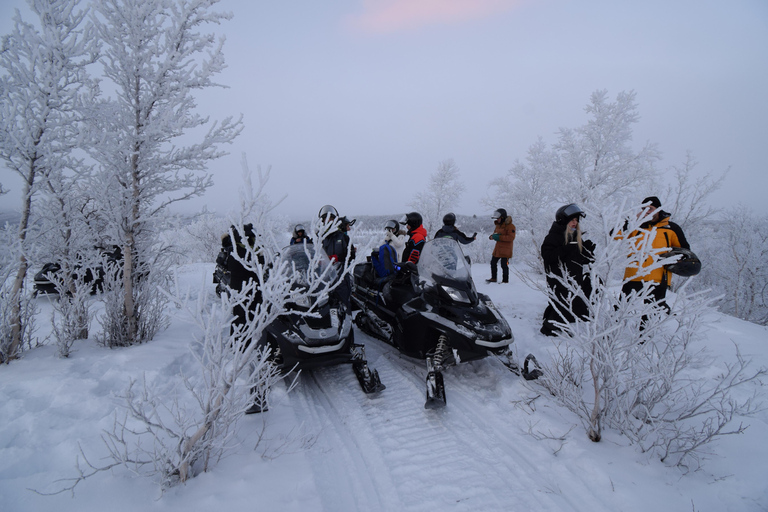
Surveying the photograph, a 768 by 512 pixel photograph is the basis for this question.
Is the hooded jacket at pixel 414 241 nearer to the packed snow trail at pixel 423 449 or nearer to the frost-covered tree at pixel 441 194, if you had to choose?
the packed snow trail at pixel 423 449

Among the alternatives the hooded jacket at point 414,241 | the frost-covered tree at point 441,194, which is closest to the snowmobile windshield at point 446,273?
the hooded jacket at point 414,241

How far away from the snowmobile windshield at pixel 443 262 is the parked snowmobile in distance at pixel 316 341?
4.01 ft

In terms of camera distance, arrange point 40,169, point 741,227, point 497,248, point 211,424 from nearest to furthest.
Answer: point 211,424 → point 40,169 → point 497,248 → point 741,227

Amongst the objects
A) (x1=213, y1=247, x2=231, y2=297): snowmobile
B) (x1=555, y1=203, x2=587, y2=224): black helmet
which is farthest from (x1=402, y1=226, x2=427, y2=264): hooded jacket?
(x1=213, y1=247, x2=231, y2=297): snowmobile

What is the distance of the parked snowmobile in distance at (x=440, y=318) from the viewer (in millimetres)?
3457

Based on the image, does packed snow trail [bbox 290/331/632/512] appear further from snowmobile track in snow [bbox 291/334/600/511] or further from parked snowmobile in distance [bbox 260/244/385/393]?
parked snowmobile in distance [bbox 260/244/385/393]

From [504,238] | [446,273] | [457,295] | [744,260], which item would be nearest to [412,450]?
[457,295]

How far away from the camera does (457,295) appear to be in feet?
12.3

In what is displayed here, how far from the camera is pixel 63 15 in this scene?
3.55 meters

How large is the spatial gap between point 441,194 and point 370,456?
→ 17261mm

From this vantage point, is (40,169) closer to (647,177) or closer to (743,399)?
(743,399)

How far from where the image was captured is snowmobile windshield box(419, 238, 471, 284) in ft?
13.0

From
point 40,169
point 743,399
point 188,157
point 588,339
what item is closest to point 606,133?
point 743,399

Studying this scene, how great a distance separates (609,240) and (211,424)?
3130 millimetres
